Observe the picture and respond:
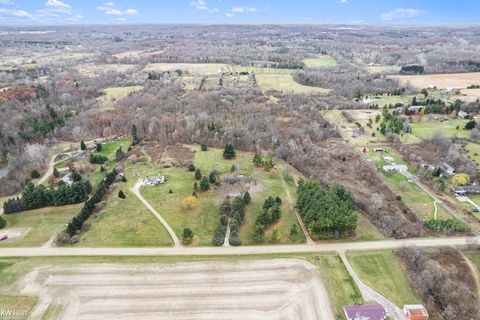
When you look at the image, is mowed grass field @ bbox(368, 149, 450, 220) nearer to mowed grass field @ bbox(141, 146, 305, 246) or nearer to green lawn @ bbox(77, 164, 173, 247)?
mowed grass field @ bbox(141, 146, 305, 246)

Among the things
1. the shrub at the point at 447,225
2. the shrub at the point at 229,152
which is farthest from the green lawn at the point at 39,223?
the shrub at the point at 447,225

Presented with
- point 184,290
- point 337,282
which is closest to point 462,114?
point 337,282

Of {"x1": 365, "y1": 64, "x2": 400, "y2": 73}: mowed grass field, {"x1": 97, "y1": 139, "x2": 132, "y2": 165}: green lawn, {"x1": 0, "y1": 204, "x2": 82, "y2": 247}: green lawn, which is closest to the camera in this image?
{"x1": 0, "y1": 204, "x2": 82, "y2": 247}: green lawn

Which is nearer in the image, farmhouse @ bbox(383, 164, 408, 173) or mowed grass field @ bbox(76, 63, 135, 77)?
farmhouse @ bbox(383, 164, 408, 173)

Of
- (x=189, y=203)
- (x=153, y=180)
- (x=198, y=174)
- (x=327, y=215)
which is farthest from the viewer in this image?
(x=198, y=174)

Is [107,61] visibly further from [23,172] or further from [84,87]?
[23,172]

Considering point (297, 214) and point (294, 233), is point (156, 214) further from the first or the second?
point (297, 214)

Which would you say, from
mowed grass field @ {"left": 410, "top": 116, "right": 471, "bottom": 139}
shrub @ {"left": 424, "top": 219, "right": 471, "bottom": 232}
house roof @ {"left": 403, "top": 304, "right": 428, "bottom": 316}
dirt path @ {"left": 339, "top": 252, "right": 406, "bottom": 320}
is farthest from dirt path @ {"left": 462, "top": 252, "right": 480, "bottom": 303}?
mowed grass field @ {"left": 410, "top": 116, "right": 471, "bottom": 139}
